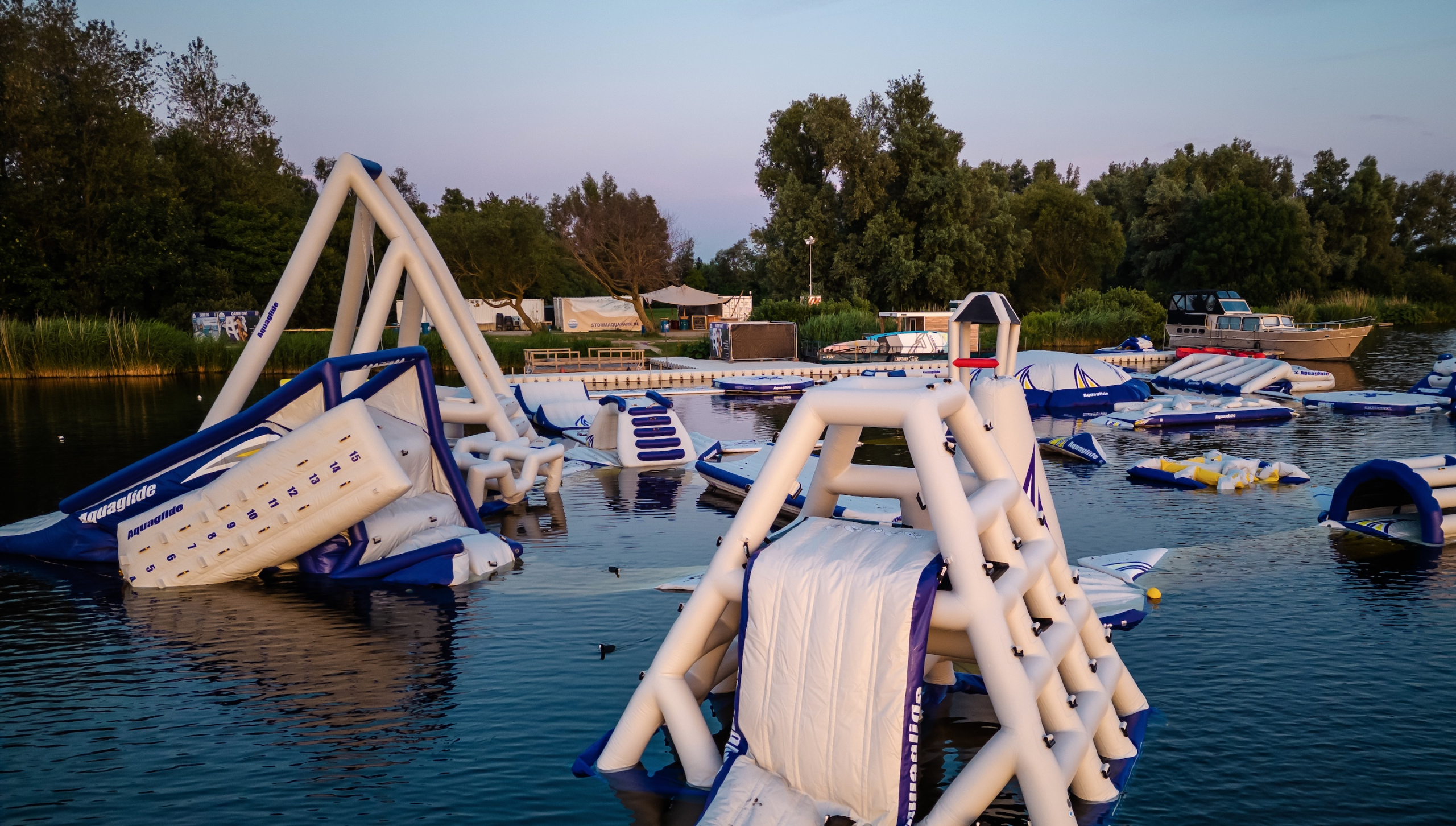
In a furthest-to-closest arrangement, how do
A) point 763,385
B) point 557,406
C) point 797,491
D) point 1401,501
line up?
point 763,385
point 557,406
point 1401,501
point 797,491

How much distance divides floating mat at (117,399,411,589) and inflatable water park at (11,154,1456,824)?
4 centimetres

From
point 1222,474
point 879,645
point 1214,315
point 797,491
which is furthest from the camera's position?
point 1214,315

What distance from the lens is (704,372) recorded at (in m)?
41.7

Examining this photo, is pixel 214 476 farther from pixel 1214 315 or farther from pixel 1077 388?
pixel 1214 315

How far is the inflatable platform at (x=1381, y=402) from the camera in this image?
100.0 feet

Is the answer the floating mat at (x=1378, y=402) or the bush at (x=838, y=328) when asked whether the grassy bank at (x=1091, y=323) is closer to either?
the bush at (x=838, y=328)

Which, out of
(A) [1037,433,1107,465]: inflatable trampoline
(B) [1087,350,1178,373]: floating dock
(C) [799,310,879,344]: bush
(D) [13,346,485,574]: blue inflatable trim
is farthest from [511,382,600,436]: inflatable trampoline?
(B) [1087,350,1178,373]: floating dock

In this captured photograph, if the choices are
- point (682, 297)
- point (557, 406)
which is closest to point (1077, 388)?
point (557, 406)

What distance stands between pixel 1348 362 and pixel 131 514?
4934 centimetres

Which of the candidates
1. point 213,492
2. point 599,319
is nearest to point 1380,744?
point 213,492

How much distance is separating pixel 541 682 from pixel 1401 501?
13629mm

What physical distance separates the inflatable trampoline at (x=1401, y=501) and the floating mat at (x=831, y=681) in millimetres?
11611

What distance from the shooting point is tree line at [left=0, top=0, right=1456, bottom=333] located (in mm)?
57062

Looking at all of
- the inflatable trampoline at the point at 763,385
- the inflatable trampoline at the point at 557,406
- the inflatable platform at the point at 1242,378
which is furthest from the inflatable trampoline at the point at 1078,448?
the inflatable platform at the point at 1242,378
